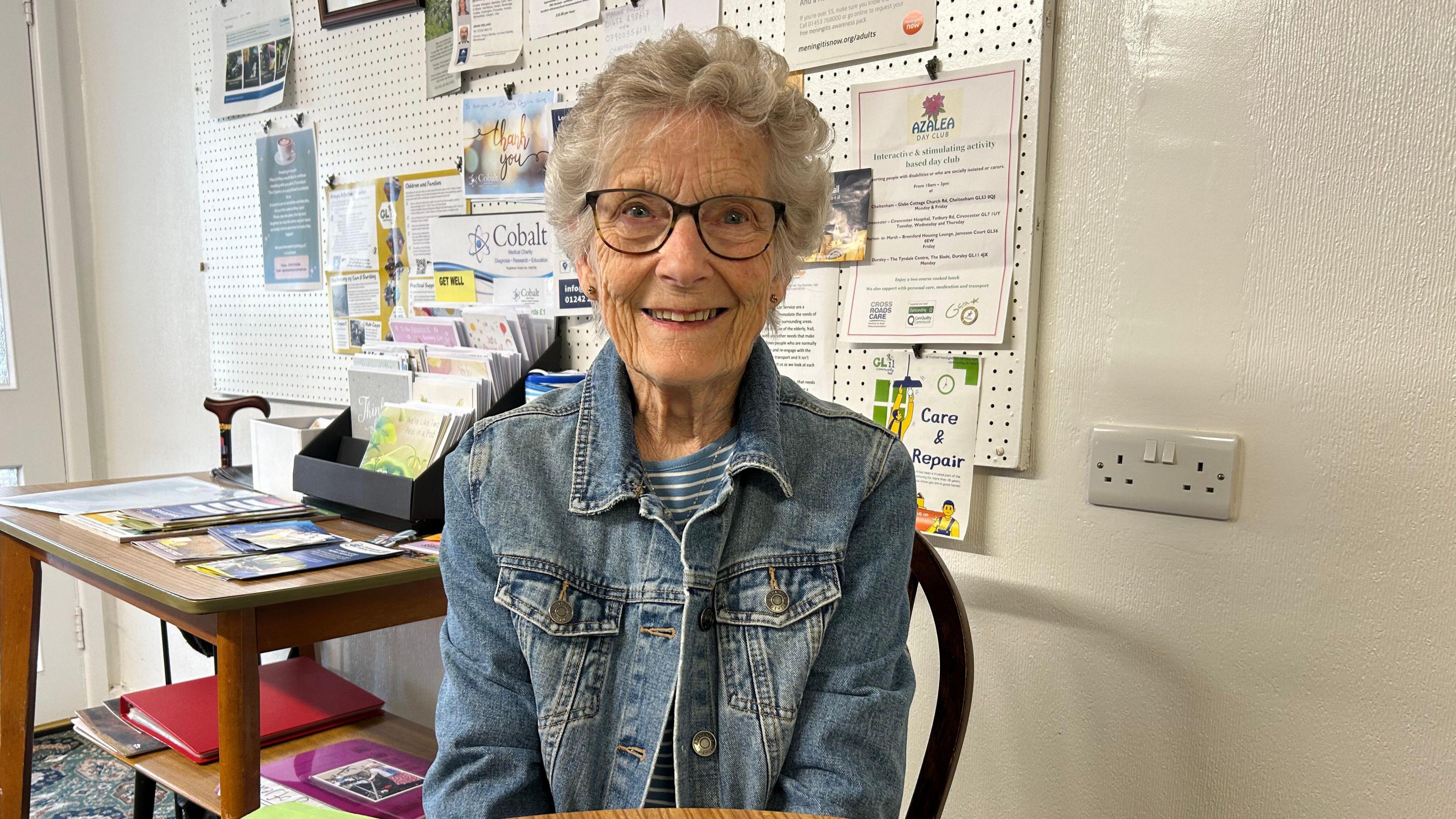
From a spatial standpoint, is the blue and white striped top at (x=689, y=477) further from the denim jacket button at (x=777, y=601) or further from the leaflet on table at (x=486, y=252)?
the leaflet on table at (x=486, y=252)

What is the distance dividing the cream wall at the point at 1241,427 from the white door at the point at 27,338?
278 cm

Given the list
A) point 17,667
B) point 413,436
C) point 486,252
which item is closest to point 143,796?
point 17,667

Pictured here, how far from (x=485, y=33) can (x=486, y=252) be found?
414 millimetres

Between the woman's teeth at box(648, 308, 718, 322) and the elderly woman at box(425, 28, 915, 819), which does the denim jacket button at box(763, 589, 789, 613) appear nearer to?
the elderly woman at box(425, 28, 915, 819)

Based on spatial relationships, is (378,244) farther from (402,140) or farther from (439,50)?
(439,50)

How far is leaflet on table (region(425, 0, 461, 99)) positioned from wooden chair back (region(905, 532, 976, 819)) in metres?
1.36

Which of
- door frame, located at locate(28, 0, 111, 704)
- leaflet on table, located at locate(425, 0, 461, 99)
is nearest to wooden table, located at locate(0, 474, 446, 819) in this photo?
leaflet on table, located at locate(425, 0, 461, 99)

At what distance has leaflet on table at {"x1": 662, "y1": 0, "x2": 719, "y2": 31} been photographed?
4.88 ft

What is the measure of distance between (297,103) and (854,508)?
1.88m

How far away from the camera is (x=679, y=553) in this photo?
3.01 feet

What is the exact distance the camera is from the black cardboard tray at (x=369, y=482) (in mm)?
1531

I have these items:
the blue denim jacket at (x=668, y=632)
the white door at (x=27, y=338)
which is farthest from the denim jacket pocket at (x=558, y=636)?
the white door at (x=27, y=338)

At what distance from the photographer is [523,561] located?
91cm

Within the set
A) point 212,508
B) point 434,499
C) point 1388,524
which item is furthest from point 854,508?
point 212,508
